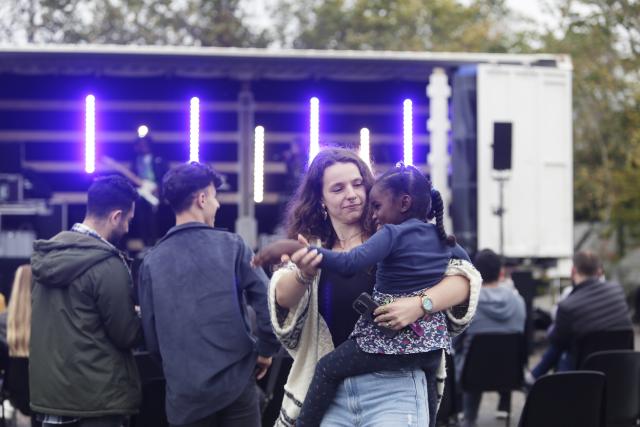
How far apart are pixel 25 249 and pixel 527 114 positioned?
5614 millimetres

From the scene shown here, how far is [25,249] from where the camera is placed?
11.3 metres

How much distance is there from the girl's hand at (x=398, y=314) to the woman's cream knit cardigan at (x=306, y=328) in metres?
0.26

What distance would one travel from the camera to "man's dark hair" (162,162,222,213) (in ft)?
14.2

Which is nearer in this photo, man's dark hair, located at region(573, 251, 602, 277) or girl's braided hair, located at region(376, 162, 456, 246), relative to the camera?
girl's braided hair, located at region(376, 162, 456, 246)

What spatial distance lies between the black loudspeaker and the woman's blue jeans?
7.08 m

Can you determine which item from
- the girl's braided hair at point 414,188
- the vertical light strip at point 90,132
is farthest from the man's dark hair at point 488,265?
the vertical light strip at point 90,132

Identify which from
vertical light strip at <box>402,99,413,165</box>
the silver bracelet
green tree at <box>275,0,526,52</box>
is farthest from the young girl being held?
green tree at <box>275,0,526,52</box>

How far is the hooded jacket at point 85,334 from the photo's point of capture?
14.5ft

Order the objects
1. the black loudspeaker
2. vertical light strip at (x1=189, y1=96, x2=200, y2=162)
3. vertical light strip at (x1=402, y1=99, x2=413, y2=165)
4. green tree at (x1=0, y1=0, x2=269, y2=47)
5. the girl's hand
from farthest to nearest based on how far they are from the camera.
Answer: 1. green tree at (x1=0, y1=0, x2=269, y2=47)
2. vertical light strip at (x1=189, y1=96, x2=200, y2=162)
3. vertical light strip at (x1=402, y1=99, x2=413, y2=165)
4. the black loudspeaker
5. the girl's hand

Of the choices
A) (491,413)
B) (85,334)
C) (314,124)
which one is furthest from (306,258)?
(314,124)

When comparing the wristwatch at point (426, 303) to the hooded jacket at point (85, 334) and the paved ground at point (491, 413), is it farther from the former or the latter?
the paved ground at point (491, 413)

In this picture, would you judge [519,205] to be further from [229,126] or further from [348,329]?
[348,329]

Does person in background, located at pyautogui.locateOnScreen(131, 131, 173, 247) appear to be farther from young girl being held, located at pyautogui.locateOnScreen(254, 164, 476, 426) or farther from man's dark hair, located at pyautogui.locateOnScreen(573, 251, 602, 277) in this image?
young girl being held, located at pyautogui.locateOnScreen(254, 164, 476, 426)

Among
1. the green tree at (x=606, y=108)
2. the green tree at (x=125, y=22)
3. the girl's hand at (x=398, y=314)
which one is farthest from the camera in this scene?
the green tree at (x=125, y=22)
